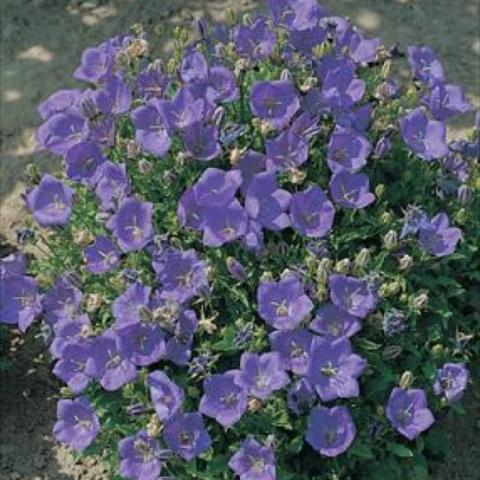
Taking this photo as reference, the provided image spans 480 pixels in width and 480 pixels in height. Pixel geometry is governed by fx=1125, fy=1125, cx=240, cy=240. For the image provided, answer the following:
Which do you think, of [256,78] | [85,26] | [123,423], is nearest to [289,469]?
[123,423]

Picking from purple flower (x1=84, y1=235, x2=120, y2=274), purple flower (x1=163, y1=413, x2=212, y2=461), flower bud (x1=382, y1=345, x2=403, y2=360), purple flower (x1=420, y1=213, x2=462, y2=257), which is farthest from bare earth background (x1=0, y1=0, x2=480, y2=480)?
flower bud (x1=382, y1=345, x2=403, y2=360)

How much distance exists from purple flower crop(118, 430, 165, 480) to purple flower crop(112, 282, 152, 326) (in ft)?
1.35

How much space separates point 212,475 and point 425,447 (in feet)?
3.41

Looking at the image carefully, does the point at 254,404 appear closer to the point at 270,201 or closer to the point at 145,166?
the point at 270,201

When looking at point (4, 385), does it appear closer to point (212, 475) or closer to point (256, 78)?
point (212, 475)

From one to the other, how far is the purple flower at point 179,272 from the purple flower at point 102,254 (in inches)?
7.3

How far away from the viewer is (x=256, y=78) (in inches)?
178

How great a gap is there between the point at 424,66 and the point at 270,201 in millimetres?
1135

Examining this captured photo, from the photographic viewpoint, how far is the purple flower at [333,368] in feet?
12.4

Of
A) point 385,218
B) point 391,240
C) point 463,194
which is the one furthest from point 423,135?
point 391,240

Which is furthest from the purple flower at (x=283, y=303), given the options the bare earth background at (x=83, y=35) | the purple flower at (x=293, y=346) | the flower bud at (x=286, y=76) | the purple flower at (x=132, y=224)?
the bare earth background at (x=83, y=35)

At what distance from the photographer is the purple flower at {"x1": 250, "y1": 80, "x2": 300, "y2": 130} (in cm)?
414

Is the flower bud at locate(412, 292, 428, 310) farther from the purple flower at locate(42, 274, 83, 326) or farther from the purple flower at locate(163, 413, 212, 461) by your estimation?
the purple flower at locate(42, 274, 83, 326)

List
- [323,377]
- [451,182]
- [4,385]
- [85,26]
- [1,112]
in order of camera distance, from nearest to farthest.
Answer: [323,377], [451,182], [4,385], [1,112], [85,26]
